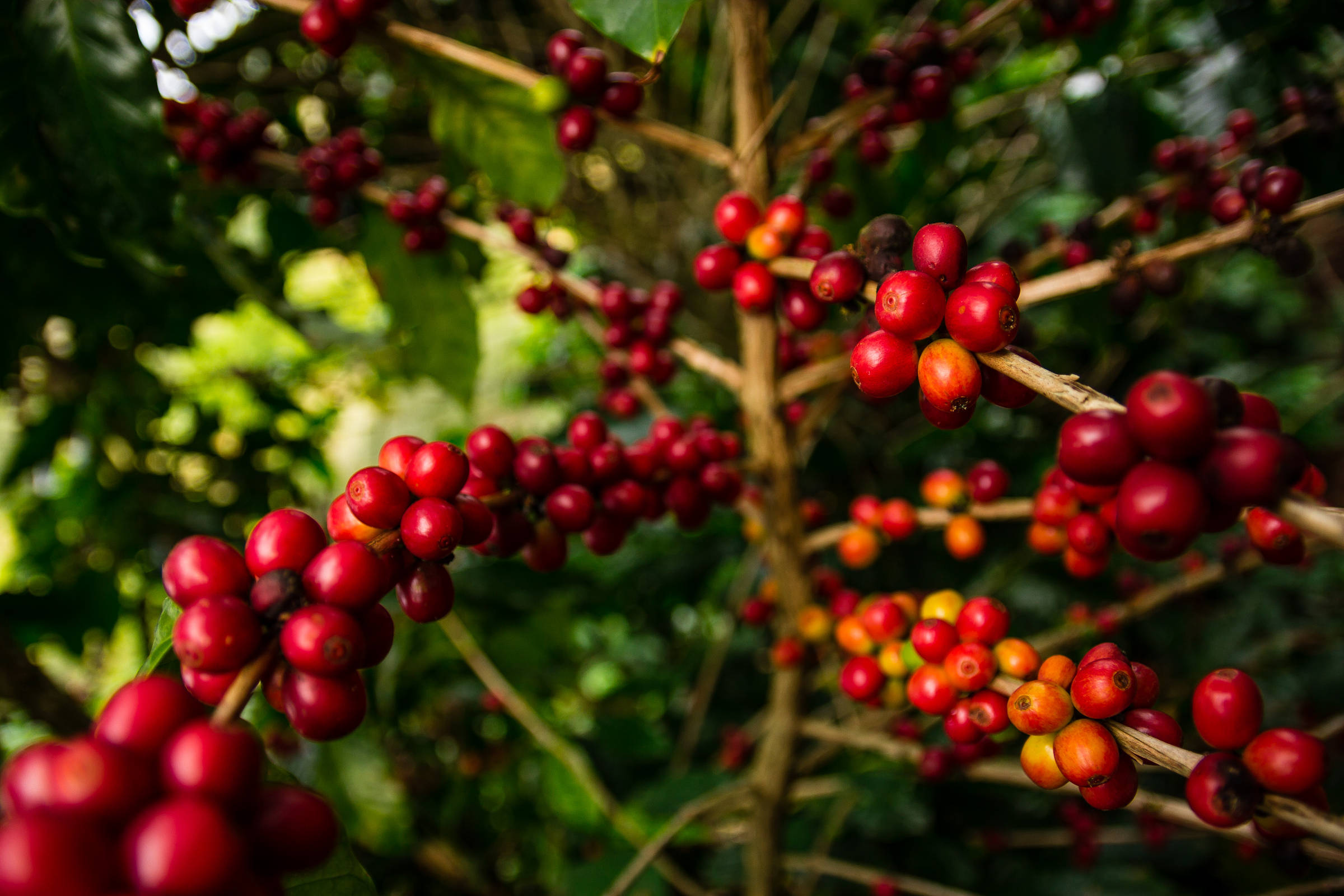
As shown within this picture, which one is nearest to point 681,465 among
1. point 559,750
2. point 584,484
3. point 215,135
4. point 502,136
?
point 584,484

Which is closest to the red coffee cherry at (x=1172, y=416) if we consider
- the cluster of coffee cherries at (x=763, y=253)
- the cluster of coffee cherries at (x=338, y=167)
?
the cluster of coffee cherries at (x=763, y=253)

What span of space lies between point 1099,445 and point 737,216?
565 mm

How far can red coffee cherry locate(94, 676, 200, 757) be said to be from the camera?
0.37 metres

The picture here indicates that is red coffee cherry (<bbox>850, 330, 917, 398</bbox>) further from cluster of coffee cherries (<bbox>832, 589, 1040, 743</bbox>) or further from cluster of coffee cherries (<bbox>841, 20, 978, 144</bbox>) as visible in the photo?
cluster of coffee cherries (<bbox>841, 20, 978, 144</bbox>)

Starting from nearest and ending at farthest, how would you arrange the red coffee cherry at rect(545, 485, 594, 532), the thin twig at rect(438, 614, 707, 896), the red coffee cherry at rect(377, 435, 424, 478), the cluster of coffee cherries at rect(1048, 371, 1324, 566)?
the cluster of coffee cherries at rect(1048, 371, 1324, 566) → the red coffee cherry at rect(377, 435, 424, 478) → the red coffee cherry at rect(545, 485, 594, 532) → the thin twig at rect(438, 614, 707, 896)

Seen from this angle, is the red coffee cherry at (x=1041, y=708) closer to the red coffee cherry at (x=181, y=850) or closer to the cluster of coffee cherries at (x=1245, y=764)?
the cluster of coffee cherries at (x=1245, y=764)

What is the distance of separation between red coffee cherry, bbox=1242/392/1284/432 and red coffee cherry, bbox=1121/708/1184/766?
0.75 feet

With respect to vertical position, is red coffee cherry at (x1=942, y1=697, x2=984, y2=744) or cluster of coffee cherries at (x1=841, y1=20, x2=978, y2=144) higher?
cluster of coffee cherries at (x1=841, y1=20, x2=978, y2=144)

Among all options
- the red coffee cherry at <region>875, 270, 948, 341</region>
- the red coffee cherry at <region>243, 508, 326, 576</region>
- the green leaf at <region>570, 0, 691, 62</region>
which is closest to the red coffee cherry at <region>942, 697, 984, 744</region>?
the red coffee cherry at <region>875, 270, 948, 341</region>

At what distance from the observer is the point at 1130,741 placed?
1.74ft

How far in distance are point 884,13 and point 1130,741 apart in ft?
6.96

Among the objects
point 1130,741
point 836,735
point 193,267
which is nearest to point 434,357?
point 193,267

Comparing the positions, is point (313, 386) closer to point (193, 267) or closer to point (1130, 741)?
point (193, 267)

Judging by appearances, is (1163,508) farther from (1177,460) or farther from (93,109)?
(93,109)
